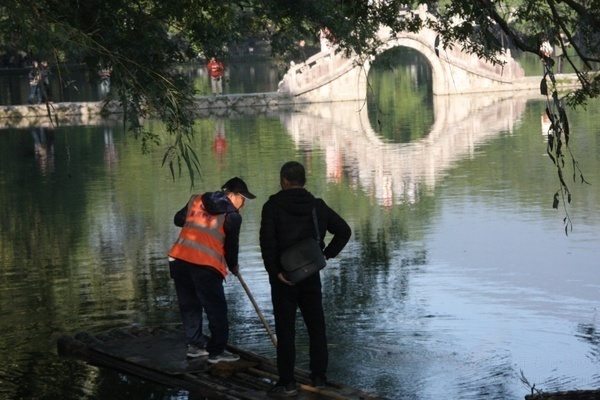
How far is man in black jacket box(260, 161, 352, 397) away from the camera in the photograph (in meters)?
9.04

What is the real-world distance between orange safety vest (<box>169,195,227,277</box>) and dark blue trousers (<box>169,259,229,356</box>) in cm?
7

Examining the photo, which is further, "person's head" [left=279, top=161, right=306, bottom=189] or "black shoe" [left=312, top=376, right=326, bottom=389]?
"black shoe" [left=312, top=376, right=326, bottom=389]

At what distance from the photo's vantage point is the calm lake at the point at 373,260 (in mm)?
10836

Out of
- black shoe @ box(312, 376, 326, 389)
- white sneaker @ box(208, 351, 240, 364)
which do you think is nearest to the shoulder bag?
black shoe @ box(312, 376, 326, 389)

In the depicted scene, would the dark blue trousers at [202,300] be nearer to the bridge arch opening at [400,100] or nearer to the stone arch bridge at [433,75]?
the bridge arch opening at [400,100]

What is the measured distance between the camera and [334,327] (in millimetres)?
12367

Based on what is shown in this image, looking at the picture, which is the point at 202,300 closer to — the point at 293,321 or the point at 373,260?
the point at 293,321

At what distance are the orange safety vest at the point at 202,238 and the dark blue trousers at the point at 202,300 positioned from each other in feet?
0.23

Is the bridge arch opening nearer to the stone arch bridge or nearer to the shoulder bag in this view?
the stone arch bridge

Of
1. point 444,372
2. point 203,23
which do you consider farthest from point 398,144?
point 444,372

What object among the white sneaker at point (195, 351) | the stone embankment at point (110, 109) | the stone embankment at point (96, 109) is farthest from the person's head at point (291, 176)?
the stone embankment at point (96, 109)

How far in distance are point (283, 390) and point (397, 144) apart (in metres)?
23.6

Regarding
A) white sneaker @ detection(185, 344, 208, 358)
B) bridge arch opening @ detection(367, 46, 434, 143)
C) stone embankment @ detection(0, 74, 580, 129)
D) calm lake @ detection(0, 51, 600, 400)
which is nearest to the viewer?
white sneaker @ detection(185, 344, 208, 358)

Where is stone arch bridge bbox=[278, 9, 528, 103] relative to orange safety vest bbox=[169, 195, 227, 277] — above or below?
Result: above
